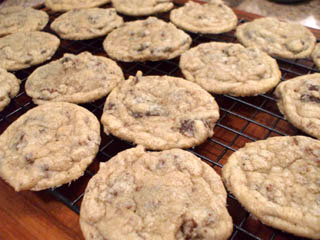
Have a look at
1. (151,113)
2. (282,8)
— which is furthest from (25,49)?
(282,8)

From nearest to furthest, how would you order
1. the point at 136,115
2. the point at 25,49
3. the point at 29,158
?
the point at 29,158 < the point at 136,115 < the point at 25,49

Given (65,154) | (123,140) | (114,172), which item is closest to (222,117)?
(123,140)

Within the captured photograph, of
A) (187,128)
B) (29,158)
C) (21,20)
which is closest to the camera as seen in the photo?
(29,158)

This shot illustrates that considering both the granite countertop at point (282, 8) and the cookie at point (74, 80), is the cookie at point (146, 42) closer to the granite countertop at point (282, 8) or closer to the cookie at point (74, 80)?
the cookie at point (74, 80)

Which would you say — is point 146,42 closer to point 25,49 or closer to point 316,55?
point 25,49

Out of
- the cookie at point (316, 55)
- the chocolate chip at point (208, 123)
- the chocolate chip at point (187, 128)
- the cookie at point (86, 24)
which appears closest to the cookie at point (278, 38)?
the cookie at point (316, 55)
